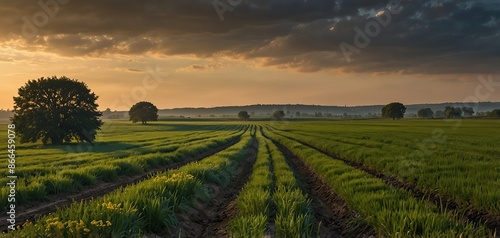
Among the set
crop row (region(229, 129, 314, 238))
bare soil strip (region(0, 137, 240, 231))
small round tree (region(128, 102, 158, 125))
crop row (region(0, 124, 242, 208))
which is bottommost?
bare soil strip (region(0, 137, 240, 231))

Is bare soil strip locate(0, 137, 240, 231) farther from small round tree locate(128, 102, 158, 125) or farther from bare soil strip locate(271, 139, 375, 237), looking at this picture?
small round tree locate(128, 102, 158, 125)

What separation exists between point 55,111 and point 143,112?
102 metres

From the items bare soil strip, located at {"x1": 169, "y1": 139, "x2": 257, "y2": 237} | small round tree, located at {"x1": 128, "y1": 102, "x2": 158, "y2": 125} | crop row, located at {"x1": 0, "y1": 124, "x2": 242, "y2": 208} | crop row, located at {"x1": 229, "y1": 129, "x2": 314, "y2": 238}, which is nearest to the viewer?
crop row, located at {"x1": 229, "y1": 129, "x2": 314, "y2": 238}

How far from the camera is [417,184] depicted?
15422 mm

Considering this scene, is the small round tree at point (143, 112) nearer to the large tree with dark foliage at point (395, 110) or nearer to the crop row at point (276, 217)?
the large tree with dark foliage at point (395, 110)

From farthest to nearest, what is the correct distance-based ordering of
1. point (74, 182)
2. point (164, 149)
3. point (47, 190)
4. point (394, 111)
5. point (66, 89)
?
point (394, 111), point (66, 89), point (164, 149), point (74, 182), point (47, 190)

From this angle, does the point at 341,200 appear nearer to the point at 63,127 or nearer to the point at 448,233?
the point at 448,233

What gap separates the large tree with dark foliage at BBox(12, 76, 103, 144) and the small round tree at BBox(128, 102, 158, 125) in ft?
319

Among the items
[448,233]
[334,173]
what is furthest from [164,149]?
[448,233]

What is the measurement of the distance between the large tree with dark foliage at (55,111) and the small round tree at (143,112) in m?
97.4

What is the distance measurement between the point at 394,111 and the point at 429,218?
187206mm

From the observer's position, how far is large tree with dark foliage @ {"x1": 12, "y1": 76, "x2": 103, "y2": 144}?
185 ft

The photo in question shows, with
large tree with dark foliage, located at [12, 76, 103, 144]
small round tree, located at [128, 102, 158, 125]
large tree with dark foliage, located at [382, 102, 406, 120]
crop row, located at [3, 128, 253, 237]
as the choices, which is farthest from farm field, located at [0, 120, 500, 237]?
large tree with dark foliage, located at [382, 102, 406, 120]

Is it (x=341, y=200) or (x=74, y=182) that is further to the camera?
(x=74, y=182)
